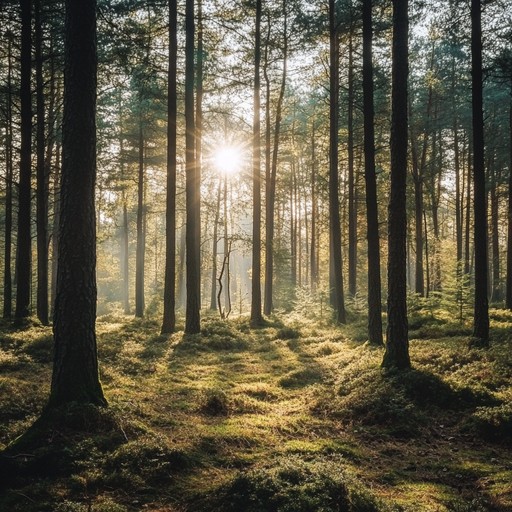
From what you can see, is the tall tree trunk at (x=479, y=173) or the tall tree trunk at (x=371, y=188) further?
the tall tree trunk at (x=371, y=188)

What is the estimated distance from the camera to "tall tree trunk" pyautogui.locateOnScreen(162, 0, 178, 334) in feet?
51.9

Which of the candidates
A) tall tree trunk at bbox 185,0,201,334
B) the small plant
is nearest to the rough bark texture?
the small plant

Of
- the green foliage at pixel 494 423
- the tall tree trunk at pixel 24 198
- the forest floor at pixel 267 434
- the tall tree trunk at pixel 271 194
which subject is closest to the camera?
the forest floor at pixel 267 434

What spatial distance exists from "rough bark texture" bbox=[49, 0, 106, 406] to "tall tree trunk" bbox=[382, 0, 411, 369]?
660 cm

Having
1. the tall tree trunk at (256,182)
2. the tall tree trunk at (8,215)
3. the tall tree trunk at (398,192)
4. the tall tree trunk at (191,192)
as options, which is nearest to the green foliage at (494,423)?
the tall tree trunk at (398,192)

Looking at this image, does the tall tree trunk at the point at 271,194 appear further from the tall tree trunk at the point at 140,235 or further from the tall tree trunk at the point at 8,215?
the tall tree trunk at the point at 8,215

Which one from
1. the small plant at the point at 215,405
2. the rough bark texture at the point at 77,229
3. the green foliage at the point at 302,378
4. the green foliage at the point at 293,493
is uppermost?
the rough bark texture at the point at 77,229

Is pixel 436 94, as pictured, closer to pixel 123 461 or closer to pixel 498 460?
pixel 498 460

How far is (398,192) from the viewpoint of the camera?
9.88m

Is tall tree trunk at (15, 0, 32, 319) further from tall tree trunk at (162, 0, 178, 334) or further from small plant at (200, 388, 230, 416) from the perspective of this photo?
small plant at (200, 388, 230, 416)

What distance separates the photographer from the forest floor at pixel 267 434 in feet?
14.1

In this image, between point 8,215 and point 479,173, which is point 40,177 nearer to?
point 8,215

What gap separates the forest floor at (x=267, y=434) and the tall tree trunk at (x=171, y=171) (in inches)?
141

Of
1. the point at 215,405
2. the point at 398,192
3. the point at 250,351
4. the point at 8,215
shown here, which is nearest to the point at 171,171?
the point at 250,351
